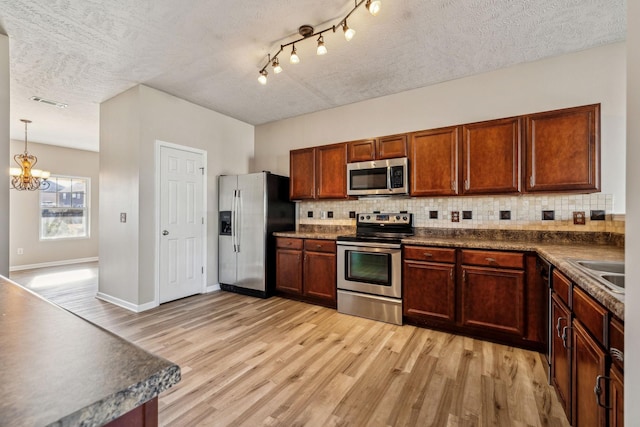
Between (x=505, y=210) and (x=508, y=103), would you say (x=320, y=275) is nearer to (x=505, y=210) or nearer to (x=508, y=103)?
(x=505, y=210)

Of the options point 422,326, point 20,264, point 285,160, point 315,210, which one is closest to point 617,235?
point 422,326

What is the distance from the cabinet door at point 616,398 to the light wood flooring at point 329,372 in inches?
30.3

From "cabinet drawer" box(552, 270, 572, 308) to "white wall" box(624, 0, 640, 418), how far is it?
0.78 metres

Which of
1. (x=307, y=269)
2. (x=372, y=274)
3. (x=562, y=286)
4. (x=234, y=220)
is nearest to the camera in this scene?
(x=562, y=286)

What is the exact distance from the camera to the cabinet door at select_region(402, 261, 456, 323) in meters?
2.69

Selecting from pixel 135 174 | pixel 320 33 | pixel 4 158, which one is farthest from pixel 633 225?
pixel 135 174

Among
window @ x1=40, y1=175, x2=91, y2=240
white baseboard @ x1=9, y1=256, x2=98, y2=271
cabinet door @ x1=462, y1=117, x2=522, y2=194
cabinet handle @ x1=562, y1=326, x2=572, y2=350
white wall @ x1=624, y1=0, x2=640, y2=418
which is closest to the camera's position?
white wall @ x1=624, y1=0, x2=640, y2=418

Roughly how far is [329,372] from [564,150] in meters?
2.66

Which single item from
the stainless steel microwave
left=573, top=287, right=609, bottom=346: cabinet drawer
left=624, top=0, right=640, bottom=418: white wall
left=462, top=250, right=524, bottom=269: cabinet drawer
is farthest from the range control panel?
left=624, top=0, right=640, bottom=418: white wall

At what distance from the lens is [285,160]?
4555 millimetres

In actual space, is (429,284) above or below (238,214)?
below

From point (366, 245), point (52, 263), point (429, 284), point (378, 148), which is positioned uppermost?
point (378, 148)

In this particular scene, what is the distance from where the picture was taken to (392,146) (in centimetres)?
333

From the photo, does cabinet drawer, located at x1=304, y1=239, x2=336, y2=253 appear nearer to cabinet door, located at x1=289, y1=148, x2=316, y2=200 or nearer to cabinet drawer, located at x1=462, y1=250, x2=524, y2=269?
cabinet door, located at x1=289, y1=148, x2=316, y2=200
